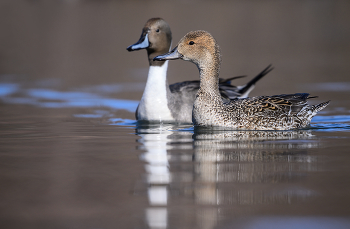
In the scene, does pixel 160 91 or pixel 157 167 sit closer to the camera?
pixel 157 167

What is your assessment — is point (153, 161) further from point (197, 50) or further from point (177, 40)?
point (177, 40)

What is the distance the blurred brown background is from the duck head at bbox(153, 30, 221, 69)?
4.06m

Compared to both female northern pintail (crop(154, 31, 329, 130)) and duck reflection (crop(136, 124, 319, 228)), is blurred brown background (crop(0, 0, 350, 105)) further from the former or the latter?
duck reflection (crop(136, 124, 319, 228))

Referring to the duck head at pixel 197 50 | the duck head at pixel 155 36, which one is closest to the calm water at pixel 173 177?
the duck head at pixel 197 50

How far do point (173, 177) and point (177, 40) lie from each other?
16891mm

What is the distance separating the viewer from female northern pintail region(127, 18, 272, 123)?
7938mm

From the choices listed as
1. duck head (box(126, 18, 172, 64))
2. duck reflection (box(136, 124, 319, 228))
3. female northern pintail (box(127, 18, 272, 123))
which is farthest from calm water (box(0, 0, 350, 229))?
duck head (box(126, 18, 172, 64))

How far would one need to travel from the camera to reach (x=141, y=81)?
14023 millimetres

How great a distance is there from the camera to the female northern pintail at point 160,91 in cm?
794

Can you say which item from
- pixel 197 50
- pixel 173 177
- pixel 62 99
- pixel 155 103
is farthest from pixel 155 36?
pixel 173 177

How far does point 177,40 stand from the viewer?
21062 millimetres

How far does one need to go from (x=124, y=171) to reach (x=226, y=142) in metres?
1.65

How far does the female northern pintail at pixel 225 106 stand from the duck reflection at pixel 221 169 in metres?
0.17

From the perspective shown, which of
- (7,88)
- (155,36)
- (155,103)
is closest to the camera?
(155,103)
